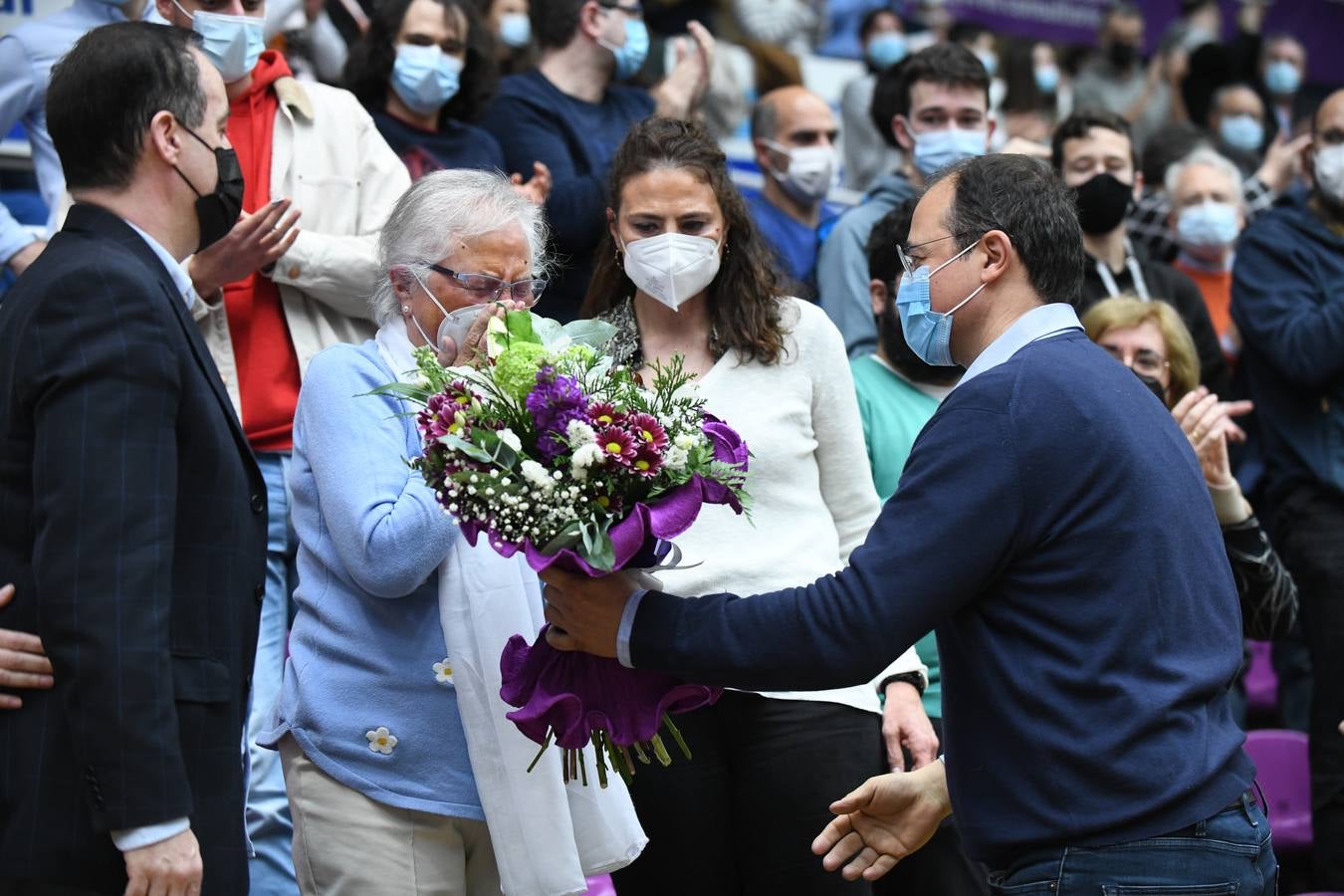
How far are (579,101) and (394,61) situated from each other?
0.75 meters

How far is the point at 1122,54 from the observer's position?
1144 centimetres

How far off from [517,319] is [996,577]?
95 cm

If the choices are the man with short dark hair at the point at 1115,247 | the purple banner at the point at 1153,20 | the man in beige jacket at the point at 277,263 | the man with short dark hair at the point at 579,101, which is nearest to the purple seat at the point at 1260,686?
the man with short dark hair at the point at 1115,247

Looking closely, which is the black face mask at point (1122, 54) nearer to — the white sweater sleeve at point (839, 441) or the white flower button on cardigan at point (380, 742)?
the white sweater sleeve at point (839, 441)

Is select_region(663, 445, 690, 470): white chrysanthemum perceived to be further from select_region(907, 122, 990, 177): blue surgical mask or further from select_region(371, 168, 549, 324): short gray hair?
select_region(907, 122, 990, 177): blue surgical mask

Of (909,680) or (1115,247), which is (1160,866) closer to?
(909,680)

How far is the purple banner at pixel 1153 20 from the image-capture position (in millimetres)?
12094

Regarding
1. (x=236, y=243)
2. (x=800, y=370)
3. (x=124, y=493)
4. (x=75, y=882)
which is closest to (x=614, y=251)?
(x=800, y=370)

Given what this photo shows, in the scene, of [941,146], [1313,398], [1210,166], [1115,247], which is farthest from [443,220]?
[1210,166]

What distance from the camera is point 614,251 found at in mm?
4332

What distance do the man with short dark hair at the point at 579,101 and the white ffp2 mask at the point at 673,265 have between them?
124cm

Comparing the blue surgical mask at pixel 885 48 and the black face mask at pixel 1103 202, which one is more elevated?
the black face mask at pixel 1103 202

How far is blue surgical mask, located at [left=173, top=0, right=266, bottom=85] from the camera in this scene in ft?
15.2

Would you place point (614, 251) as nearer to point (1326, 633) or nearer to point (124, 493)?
point (124, 493)
